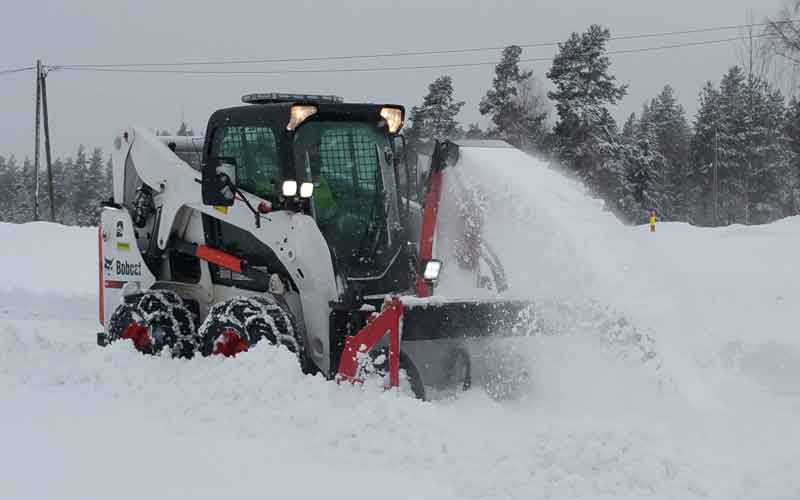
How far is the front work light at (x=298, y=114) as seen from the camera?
22.7ft

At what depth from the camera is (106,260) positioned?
8.88 meters

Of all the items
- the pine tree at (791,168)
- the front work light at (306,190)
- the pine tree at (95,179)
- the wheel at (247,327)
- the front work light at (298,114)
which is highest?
the pine tree at (95,179)

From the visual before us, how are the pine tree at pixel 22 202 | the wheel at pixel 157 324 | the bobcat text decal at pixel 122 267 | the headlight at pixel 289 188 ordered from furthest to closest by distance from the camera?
1. the pine tree at pixel 22 202
2. the bobcat text decal at pixel 122 267
3. the wheel at pixel 157 324
4. the headlight at pixel 289 188

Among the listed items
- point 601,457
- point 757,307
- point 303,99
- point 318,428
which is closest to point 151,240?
point 303,99

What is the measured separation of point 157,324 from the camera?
7.70 metres

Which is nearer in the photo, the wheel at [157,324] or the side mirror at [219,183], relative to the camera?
the side mirror at [219,183]

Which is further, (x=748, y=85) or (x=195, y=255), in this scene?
(x=748, y=85)

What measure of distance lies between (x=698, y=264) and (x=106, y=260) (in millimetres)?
8955

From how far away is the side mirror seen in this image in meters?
6.84

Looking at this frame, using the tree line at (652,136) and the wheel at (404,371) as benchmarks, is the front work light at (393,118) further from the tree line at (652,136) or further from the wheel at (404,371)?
the tree line at (652,136)

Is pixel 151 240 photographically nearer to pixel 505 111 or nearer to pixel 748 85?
pixel 505 111

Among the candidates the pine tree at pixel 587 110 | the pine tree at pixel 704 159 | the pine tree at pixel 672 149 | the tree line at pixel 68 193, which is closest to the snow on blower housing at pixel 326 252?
the pine tree at pixel 587 110

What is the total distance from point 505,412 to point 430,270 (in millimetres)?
1317

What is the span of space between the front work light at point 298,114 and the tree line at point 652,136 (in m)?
17.2
